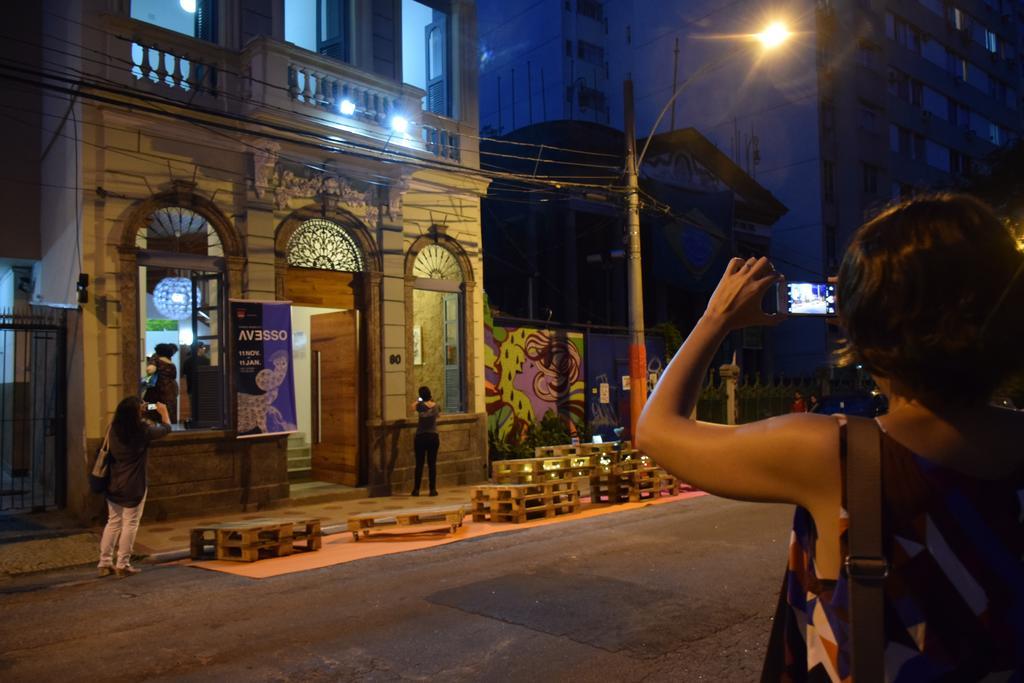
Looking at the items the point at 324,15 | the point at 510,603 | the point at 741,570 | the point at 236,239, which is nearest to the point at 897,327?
the point at 510,603

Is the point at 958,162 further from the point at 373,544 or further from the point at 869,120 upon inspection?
the point at 373,544

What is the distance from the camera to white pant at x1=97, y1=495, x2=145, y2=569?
29.4 feet

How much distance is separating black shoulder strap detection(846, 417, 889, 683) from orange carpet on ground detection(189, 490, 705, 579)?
8149 mm

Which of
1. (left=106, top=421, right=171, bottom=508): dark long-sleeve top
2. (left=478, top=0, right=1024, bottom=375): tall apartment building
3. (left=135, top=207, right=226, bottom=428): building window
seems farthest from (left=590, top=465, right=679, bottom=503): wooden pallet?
(left=478, top=0, right=1024, bottom=375): tall apartment building

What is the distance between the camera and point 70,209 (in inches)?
493

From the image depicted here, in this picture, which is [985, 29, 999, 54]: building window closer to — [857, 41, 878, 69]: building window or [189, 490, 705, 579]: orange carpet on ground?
[857, 41, 878, 69]: building window

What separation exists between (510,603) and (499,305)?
21.3 m

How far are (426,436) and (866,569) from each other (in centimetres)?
1357

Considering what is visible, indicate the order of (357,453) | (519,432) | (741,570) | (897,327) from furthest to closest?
(519,432) < (357,453) < (741,570) < (897,327)

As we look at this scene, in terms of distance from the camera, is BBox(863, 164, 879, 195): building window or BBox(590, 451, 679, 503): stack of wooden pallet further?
BBox(863, 164, 879, 195): building window

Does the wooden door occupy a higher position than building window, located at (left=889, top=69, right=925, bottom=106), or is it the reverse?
building window, located at (left=889, top=69, right=925, bottom=106)

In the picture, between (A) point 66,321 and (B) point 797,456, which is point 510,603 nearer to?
(B) point 797,456

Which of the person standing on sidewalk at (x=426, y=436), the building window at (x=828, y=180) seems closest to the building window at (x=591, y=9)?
the building window at (x=828, y=180)

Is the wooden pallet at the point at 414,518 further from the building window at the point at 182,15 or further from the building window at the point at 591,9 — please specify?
the building window at the point at 591,9
